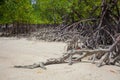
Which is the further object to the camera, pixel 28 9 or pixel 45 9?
pixel 45 9

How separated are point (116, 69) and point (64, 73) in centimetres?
127

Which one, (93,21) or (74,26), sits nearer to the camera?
(93,21)

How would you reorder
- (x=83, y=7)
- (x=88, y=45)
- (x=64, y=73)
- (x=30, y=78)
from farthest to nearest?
(x=83, y=7) → (x=88, y=45) → (x=64, y=73) → (x=30, y=78)

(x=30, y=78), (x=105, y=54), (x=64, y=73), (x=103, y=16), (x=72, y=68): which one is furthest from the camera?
(x=103, y=16)

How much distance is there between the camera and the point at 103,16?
974 centimetres

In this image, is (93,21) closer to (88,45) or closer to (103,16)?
(103,16)

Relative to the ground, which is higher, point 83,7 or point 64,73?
point 83,7

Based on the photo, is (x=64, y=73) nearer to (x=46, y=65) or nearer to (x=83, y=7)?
(x=46, y=65)

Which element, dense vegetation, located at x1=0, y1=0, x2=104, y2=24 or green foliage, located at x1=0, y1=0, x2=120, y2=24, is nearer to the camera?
dense vegetation, located at x1=0, y1=0, x2=104, y2=24

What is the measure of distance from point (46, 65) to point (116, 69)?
1.58 metres

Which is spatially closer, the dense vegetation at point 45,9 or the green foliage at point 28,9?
the dense vegetation at point 45,9

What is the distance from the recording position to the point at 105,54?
6559 millimetres

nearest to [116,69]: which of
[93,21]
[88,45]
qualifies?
[88,45]

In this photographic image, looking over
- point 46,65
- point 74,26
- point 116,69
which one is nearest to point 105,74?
point 116,69
